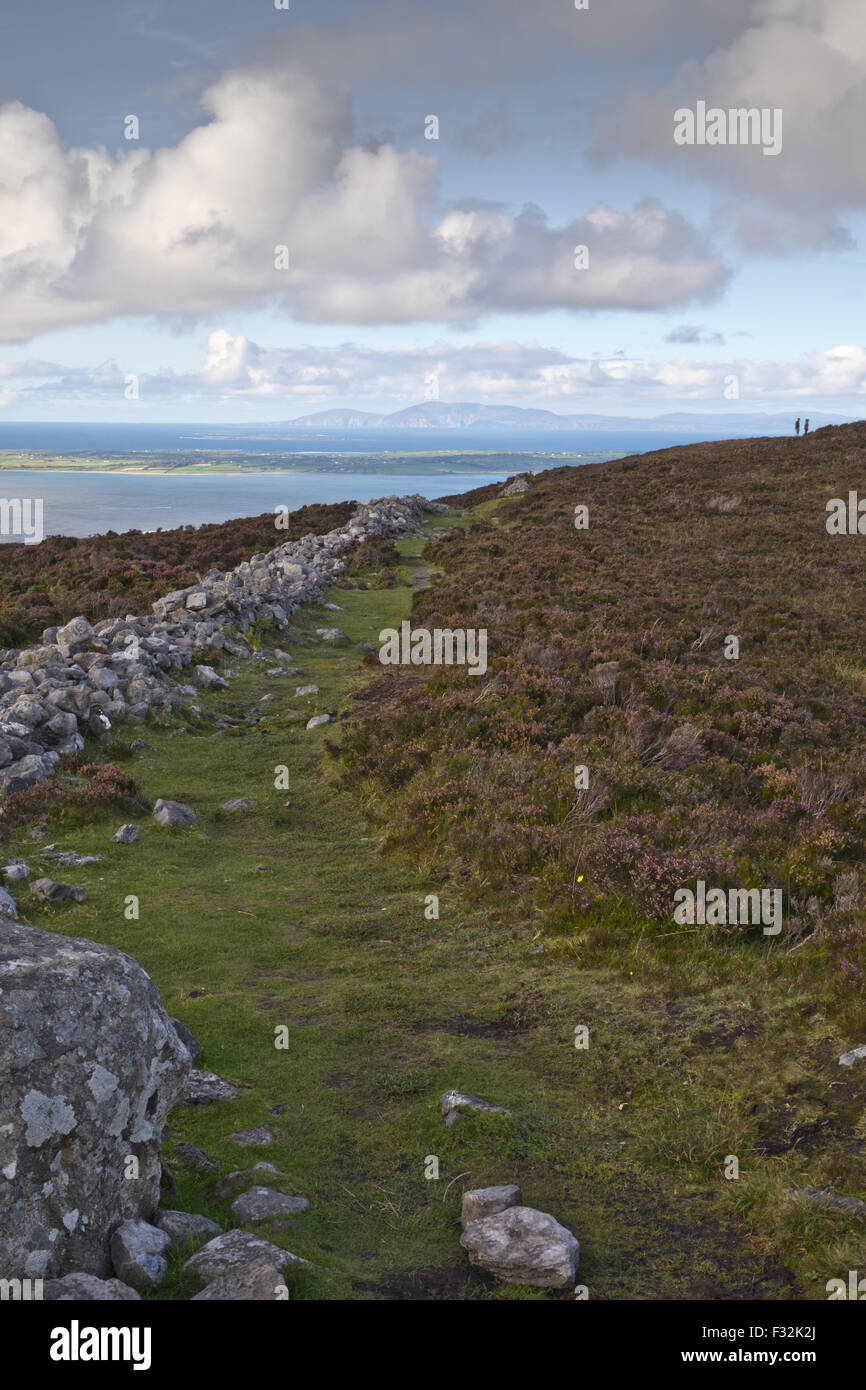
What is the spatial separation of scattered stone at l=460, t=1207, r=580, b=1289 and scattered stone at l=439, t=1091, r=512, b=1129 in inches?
45.4

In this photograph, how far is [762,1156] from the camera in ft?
19.7

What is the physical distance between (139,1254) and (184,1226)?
41cm

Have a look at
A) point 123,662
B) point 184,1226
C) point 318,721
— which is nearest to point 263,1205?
point 184,1226

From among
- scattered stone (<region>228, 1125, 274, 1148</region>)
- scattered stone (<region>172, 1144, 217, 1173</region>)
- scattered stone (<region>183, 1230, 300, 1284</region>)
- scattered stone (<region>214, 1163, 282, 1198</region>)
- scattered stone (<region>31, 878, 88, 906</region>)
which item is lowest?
scattered stone (<region>228, 1125, 274, 1148</region>)

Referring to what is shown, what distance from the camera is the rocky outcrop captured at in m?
14.0

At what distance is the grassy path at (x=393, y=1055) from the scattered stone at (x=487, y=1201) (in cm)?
15

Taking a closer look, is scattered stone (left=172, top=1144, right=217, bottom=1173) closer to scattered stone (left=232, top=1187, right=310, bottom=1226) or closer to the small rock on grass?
scattered stone (left=232, top=1187, right=310, bottom=1226)

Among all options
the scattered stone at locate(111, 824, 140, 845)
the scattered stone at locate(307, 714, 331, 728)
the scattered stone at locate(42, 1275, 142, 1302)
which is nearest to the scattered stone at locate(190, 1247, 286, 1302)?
the scattered stone at locate(42, 1275, 142, 1302)

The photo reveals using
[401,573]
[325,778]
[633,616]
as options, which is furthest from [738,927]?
[401,573]

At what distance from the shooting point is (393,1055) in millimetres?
7488

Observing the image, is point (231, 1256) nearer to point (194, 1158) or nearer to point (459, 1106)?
point (194, 1158)

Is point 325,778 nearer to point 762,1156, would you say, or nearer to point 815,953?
point 815,953

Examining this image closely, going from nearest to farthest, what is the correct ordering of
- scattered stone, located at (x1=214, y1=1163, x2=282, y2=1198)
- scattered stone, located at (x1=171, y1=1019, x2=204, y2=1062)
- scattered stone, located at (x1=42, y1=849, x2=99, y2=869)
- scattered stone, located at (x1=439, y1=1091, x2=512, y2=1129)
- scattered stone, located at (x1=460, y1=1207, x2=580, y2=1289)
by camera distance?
scattered stone, located at (x1=460, y1=1207, x2=580, y2=1289)
scattered stone, located at (x1=214, y1=1163, x2=282, y2=1198)
scattered stone, located at (x1=439, y1=1091, x2=512, y2=1129)
scattered stone, located at (x1=171, y1=1019, x2=204, y2=1062)
scattered stone, located at (x1=42, y1=849, x2=99, y2=869)

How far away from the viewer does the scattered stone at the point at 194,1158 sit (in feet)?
19.3
